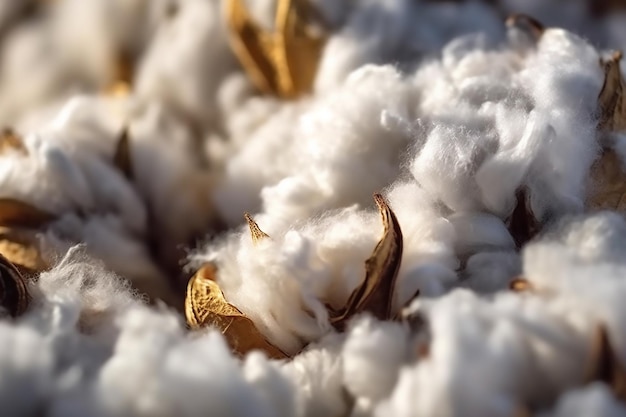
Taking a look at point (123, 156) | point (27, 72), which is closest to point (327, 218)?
point (123, 156)

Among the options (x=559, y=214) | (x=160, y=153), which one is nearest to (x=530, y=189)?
(x=559, y=214)

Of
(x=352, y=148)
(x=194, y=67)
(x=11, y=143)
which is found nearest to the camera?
(x=352, y=148)

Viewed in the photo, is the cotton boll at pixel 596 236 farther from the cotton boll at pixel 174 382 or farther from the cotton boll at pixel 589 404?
the cotton boll at pixel 174 382

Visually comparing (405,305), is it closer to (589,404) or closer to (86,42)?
(589,404)

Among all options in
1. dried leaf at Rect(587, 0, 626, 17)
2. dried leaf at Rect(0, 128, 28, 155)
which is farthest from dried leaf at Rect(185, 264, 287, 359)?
dried leaf at Rect(587, 0, 626, 17)

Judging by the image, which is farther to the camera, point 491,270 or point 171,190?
point 171,190

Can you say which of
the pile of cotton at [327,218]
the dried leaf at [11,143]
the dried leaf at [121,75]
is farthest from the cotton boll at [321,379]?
the dried leaf at [121,75]
